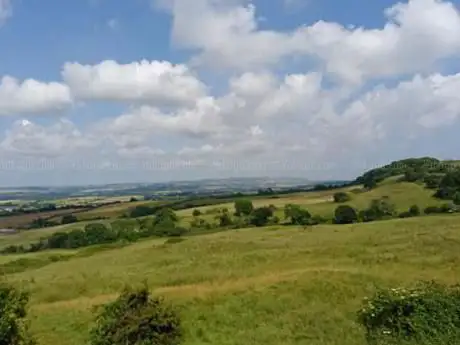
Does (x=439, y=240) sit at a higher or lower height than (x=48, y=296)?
higher

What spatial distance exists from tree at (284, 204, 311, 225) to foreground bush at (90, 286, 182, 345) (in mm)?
66711

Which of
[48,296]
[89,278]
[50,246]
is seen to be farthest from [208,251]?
[50,246]

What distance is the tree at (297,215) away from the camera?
93.5 m

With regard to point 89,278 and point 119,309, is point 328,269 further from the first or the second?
point 89,278

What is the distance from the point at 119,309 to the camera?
25516 millimetres

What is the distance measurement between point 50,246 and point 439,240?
75.1 meters

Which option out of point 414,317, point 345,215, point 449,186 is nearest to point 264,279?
point 414,317

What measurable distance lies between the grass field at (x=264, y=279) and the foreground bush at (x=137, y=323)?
1.06 meters

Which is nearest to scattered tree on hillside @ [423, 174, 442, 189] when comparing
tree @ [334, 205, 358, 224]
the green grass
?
the green grass

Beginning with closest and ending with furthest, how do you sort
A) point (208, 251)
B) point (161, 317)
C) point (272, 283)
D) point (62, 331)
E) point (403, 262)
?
point (161, 317) < point (62, 331) < point (272, 283) < point (403, 262) < point (208, 251)

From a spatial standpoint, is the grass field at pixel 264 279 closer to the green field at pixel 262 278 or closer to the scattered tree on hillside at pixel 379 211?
the green field at pixel 262 278

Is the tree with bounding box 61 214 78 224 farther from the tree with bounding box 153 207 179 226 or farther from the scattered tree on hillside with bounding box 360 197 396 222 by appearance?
the scattered tree on hillside with bounding box 360 197 396 222

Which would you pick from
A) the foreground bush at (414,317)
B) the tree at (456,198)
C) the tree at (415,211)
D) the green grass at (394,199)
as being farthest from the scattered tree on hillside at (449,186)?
the foreground bush at (414,317)

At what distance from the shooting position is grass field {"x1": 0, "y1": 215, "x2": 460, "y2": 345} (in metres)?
25.8
